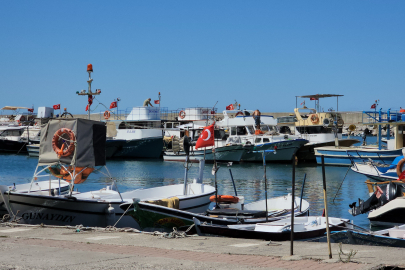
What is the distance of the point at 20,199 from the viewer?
13250 millimetres

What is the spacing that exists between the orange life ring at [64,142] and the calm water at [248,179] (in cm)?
865

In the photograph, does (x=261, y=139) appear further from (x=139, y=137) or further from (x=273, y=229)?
(x=273, y=229)

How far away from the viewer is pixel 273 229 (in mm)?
11812

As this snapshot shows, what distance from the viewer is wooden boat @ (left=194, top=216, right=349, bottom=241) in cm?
1113

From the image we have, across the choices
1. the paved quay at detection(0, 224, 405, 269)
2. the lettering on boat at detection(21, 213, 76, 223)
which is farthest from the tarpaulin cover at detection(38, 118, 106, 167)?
the paved quay at detection(0, 224, 405, 269)

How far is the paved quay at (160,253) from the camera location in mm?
7469

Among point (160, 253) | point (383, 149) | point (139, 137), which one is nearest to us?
point (160, 253)

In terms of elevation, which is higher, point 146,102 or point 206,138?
point 146,102

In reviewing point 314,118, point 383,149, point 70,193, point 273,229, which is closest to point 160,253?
point 273,229

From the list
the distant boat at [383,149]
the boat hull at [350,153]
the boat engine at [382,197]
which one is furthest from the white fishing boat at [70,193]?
the boat hull at [350,153]

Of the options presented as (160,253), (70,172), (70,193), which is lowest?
(160,253)

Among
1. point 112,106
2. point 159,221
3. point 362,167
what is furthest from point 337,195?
point 112,106

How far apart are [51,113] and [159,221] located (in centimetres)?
4717

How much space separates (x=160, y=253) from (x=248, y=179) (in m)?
22.6
